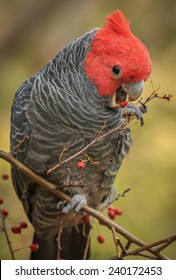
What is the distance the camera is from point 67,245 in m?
1.56

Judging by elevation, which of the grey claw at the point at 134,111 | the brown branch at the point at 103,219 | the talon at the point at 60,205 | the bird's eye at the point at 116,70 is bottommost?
the brown branch at the point at 103,219

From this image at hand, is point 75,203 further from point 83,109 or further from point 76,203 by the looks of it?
point 83,109

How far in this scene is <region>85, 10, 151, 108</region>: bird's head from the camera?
3.54ft

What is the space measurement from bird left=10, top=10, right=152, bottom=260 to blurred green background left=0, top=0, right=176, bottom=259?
35 centimetres

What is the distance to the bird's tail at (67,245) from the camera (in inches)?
59.8

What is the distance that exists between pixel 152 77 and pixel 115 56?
0.53 m

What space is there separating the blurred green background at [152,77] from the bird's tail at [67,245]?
0.28ft

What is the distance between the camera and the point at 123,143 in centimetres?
136

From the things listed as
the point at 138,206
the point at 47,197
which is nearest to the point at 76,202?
the point at 47,197

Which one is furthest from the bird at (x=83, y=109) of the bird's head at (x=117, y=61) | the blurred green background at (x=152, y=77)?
the blurred green background at (x=152, y=77)

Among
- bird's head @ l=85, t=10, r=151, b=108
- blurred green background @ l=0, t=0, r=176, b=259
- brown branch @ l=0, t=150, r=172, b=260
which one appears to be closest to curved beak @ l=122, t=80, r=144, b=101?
bird's head @ l=85, t=10, r=151, b=108

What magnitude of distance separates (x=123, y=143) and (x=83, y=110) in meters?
0.19

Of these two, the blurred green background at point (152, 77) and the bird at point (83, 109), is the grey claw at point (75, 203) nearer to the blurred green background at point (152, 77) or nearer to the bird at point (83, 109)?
the bird at point (83, 109)

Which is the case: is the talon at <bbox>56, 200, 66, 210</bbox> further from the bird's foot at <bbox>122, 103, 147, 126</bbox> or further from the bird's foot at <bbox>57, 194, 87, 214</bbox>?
the bird's foot at <bbox>122, 103, 147, 126</bbox>
